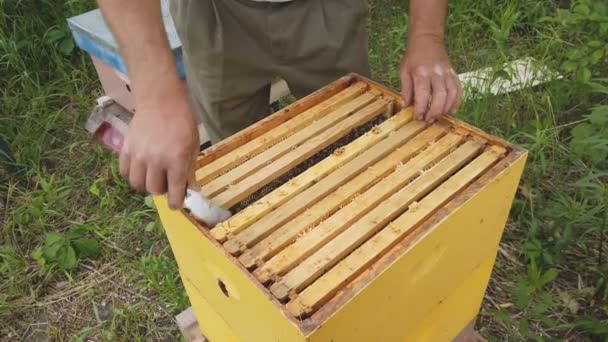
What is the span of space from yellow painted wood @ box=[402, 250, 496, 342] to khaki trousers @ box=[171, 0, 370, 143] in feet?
2.81

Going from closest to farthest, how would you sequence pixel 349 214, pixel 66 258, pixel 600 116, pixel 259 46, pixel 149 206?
1. pixel 349 214
2. pixel 259 46
3. pixel 600 116
4. pixel 66 258
5. pixel 149 206

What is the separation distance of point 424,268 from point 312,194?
0.97ft

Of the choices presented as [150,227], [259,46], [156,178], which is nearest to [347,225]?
[156,178]

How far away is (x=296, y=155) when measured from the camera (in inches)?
49.2

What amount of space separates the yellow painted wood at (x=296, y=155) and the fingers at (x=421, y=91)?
0.10 meters

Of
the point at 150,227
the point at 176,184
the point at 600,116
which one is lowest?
the point at 150,227

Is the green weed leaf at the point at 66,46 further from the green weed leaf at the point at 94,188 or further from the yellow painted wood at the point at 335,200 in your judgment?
the yellow painted wood at the point at 335,200

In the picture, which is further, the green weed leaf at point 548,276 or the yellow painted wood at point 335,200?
the green weed leaf at point 548,276

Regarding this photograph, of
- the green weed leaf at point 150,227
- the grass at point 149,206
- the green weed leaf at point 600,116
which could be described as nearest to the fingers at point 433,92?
the grass at point 149,206

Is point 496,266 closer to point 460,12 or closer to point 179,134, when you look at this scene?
point 179,134

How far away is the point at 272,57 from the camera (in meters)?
1.71

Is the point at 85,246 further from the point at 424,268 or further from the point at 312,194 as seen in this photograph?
the point at 424,268

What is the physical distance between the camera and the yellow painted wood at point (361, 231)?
94cm

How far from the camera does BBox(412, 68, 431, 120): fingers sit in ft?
4.29
